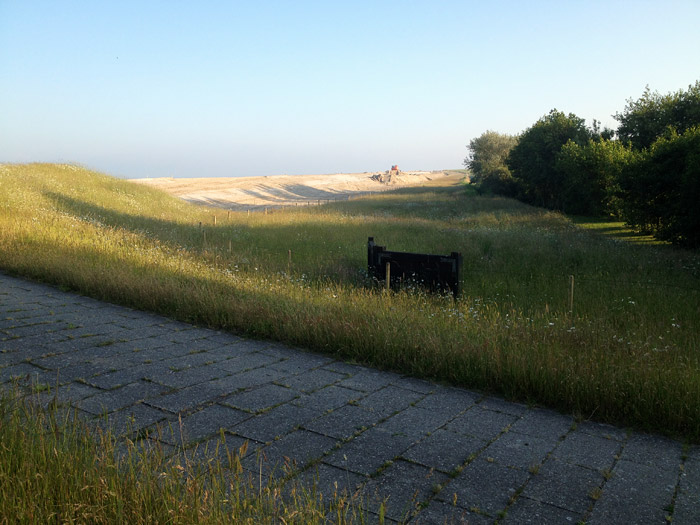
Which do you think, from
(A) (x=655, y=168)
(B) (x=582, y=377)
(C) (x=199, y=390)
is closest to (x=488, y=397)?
(B) (x=582, y=377)

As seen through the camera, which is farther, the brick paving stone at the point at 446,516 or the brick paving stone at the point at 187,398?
the brick paving stone at the point at 187,398

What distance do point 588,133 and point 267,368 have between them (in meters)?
38.8

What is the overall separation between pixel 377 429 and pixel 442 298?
5098 millimetres

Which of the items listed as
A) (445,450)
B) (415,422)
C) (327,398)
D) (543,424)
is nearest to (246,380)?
(327,398)

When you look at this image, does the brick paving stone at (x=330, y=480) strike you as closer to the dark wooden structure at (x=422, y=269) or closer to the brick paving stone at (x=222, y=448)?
the brick paving stone at (x=222, y=448)

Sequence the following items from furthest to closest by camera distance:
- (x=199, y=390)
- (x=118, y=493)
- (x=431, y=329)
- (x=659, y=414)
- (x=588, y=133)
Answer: (x=588, y=133) < (x=431, y=329) < (x=199, y=390) < (x=659, y=414) < (x=118, y=493)

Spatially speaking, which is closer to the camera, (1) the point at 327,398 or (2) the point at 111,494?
(2) the point at 111,494

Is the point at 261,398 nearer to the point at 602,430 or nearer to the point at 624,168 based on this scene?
the point at 602,430

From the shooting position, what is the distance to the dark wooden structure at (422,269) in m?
9.55

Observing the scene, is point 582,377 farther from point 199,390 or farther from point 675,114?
point 675,114

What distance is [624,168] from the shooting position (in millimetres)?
20703

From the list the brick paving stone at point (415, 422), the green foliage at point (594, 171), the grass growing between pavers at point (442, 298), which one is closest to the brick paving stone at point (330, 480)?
the brick paving stone at point (415, 422)

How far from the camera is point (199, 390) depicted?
4.92 meters

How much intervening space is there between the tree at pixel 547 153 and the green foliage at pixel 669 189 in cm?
1666
